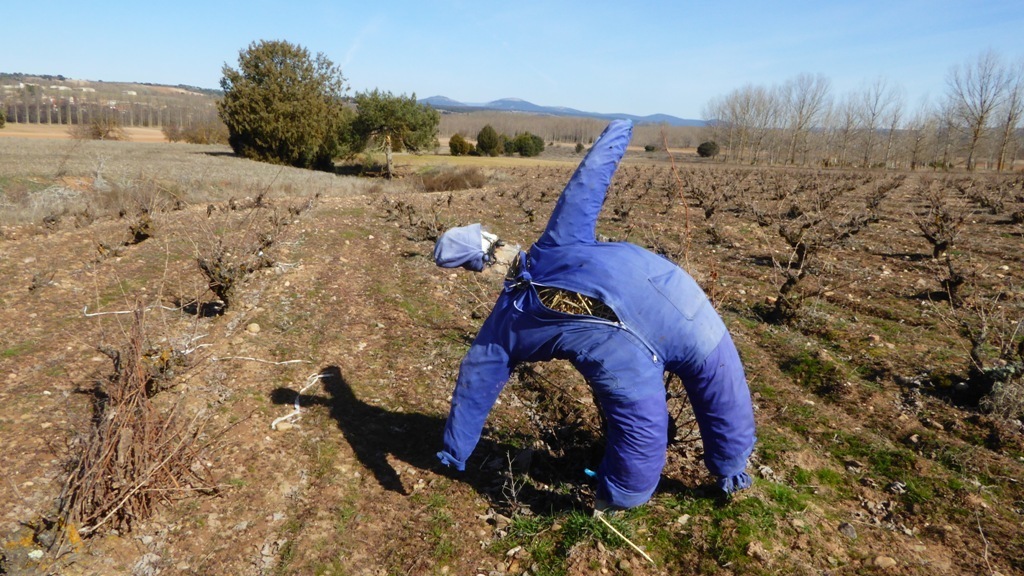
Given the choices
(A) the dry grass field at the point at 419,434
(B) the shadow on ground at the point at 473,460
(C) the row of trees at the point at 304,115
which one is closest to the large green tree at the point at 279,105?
(C) the row of trees at the point at 304,115

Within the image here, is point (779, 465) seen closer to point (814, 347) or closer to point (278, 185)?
point (814, 347)

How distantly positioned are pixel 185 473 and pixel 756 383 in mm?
4455

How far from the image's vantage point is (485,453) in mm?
3934

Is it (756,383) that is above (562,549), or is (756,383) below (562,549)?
above

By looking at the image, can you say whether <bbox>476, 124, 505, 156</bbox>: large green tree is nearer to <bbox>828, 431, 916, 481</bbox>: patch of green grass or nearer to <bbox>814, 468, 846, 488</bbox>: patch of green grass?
<bbox>828, 431, 916, 481</bbox>: patch of green grass

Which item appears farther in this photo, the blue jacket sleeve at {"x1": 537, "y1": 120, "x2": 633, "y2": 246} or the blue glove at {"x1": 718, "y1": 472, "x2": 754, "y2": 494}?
the blue glove at {"x1": 718, "y1": 472, "x2": 754, "y2": 494}

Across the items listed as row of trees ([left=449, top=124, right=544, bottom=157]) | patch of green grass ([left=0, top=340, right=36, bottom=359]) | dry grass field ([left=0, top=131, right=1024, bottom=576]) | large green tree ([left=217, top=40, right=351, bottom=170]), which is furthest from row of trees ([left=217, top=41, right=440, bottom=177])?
patch of green grass ([left=0, top=340, right=36, bottom=359])

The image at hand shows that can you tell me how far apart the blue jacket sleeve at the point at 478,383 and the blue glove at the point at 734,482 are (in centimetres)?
129

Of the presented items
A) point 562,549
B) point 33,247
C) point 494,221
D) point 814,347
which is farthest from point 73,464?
point 494,221

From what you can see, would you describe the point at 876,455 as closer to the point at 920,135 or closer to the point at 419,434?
the point at 419,434

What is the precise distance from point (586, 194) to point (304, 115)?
29.6m

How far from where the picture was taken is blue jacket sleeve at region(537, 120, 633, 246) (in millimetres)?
2658

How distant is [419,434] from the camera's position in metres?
4.19

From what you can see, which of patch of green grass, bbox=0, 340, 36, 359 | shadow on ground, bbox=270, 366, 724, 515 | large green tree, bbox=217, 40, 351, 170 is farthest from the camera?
large green tree, bbox=217, 40, 351, 170
